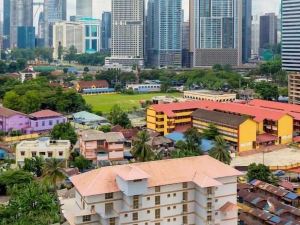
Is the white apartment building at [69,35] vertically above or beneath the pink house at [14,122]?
above

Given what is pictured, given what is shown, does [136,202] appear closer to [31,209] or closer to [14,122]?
[31,209]

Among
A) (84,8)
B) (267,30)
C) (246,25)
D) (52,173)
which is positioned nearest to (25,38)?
(84,8)

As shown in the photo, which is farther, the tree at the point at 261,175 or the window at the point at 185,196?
the tree at the point at 261,175

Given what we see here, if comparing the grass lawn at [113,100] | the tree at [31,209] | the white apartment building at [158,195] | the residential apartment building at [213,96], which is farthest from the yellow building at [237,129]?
the grass lawn at [113,100]

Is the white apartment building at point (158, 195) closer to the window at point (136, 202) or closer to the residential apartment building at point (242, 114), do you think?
the window at point (136, 202)

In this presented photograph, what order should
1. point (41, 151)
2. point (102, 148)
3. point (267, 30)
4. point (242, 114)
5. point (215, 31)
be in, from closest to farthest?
1. point (41, 151)
2. point (102, 148)
3. point (242, 114)
4. point (215, 31)
5. point (267, 30)

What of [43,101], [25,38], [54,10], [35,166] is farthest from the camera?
[54,10]

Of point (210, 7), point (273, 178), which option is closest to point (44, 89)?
point (273, 178)

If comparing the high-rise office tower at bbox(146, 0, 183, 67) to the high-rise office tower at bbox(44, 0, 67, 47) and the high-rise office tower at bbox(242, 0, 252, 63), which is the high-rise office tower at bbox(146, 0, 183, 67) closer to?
the high-rise office tower at bbox(242, 0, 252, 63)
